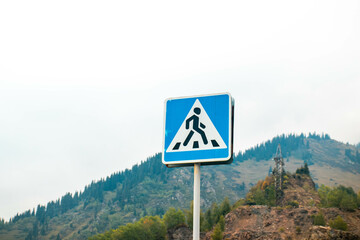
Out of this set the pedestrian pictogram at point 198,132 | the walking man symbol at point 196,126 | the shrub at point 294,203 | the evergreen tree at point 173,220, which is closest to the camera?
the pedestrian pictogram at point 198,132

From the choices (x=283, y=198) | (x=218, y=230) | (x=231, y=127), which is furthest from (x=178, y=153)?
(x=283, y=198)

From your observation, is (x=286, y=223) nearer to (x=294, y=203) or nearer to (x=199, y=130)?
(x=294, y=203)

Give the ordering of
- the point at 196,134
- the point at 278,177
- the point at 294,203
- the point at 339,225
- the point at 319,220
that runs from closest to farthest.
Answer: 1. the point at 196,134
2. the point at 339,225
3. the point at 319,220
4. the point at 294,203
5. the point at 278,177

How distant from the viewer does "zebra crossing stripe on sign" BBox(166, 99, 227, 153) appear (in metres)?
5.62

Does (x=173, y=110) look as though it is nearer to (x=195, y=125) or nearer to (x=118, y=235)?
(x=195, y=125)

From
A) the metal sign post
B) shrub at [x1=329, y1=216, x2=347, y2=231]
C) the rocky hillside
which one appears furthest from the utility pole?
the metal sign post

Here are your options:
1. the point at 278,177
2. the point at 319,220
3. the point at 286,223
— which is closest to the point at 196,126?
the point at 319,220

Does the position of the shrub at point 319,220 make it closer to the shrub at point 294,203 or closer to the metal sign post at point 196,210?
the shrub at point 294,203

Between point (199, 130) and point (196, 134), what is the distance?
73mm

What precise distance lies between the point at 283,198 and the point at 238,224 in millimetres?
25222

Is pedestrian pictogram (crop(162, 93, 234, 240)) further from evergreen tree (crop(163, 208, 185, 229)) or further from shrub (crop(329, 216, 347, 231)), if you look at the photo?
evergreen tree (crop(163, 208, 185, 229))

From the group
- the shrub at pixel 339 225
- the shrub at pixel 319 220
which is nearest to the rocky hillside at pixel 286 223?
the shrub at pixel 319 220

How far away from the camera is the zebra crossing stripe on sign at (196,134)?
18.4ft

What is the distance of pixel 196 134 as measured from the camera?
5.75 metres
